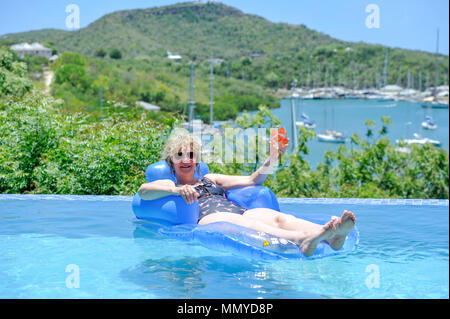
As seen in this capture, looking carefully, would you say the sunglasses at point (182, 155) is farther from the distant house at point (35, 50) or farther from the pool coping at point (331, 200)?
the distant house at point (35, 50)

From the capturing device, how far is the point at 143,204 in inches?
146

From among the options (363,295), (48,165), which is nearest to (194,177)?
(363,295)

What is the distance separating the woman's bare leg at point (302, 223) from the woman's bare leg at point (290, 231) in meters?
0.03

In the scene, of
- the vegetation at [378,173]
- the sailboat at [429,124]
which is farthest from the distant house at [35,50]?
the vegetation at [378,173]

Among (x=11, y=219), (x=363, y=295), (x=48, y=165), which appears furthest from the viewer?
(x=48, y=165)

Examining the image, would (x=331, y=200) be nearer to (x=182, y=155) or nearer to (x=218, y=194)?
(x=218, y=194)

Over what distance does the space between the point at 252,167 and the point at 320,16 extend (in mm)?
36172

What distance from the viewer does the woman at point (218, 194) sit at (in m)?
2.90

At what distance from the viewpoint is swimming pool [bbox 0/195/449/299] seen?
8.28ft

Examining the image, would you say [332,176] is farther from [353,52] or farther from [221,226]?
[353,52]

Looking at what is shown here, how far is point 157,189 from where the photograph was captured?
342 centimetres

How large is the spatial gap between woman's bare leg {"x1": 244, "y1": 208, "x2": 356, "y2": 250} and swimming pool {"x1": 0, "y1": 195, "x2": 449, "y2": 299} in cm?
18

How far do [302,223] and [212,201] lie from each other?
788 mm

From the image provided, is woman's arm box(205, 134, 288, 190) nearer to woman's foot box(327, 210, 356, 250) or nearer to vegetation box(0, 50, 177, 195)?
woman's foot box(327, 210, 356, 250)
